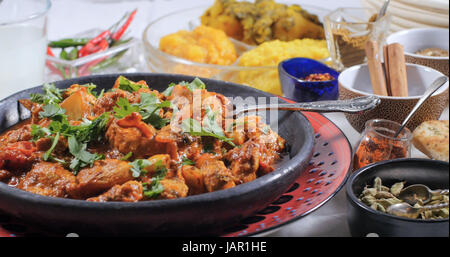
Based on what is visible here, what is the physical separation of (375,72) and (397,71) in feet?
0.39

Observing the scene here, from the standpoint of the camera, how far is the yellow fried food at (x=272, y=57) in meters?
3.24

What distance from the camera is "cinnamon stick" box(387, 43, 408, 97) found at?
2.62 metres

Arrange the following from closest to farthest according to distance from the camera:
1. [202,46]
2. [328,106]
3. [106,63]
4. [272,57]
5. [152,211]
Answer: [152,211] → [328,106] → [272,57] → [202,46] → [106,63]

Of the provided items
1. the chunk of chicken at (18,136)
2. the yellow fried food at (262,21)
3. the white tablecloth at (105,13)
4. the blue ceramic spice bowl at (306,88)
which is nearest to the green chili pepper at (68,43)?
the white tablecloth at (105,13)

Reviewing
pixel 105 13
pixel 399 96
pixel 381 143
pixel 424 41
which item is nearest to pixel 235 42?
pixel 424 41

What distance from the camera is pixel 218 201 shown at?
1555mm

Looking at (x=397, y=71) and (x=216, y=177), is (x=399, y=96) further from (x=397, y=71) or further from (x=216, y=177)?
(x=216, y=177)

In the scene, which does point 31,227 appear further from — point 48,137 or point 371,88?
point 371,88

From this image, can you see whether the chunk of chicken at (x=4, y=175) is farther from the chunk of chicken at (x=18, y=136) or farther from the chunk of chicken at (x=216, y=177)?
the chunk of chicken at (x=216, y=177)

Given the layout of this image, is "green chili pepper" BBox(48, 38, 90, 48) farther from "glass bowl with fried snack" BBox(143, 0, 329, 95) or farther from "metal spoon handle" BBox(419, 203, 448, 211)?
"metal spoon handle" BBox(419, 203, 448, 211)

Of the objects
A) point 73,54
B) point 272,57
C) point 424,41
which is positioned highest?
point 424,41

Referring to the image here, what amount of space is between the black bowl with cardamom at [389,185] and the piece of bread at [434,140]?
63 millimetres

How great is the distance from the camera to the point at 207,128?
2010mm

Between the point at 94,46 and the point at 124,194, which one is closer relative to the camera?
the point at 124,194
